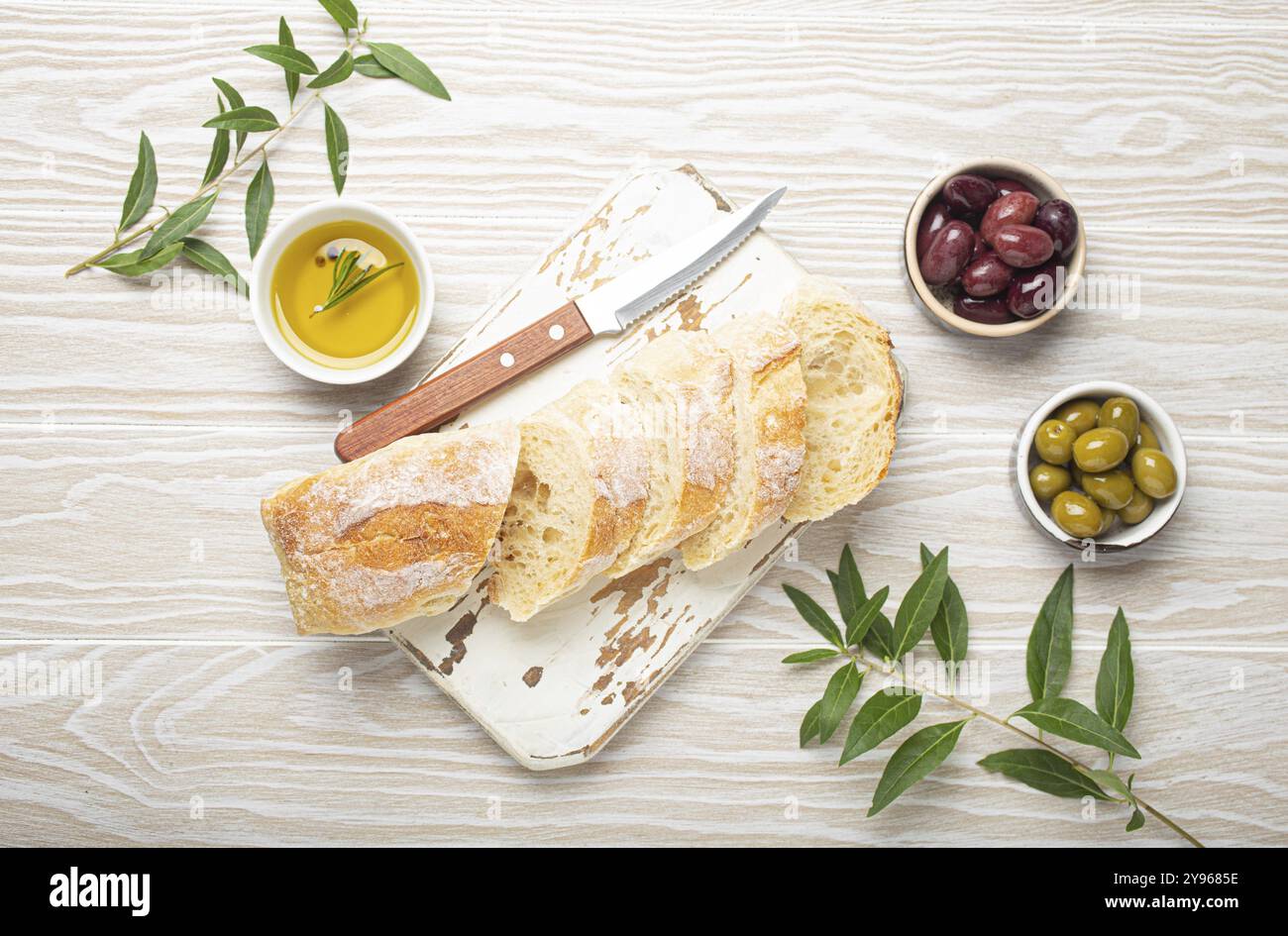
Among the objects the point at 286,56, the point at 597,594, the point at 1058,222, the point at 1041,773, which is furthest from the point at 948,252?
the point at 286,56

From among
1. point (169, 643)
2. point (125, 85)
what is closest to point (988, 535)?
point (169, 643)

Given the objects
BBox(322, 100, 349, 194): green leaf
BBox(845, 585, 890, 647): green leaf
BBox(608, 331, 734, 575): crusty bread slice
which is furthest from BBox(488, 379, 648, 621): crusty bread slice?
BBox(322, 100, 349, 194): green leaf

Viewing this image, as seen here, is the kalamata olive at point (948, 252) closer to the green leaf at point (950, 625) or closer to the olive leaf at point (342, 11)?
the green leaf at point (950, 625)

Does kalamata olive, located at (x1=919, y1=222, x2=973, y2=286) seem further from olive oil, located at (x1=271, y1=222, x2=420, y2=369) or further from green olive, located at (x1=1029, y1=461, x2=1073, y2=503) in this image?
olive oil, located at (x1=271, y1=222, x2=420, y2=369)

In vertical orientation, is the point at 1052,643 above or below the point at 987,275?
below

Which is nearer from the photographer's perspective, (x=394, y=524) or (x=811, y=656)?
(x=394, y=524)

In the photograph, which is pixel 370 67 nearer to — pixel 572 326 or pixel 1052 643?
pixel 572 326
